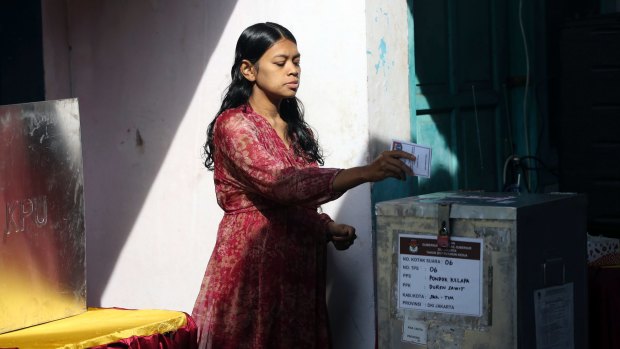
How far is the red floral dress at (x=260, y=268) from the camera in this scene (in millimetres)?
3676

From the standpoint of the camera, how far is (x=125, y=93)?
4.95m

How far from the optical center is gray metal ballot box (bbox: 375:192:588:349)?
115 inches

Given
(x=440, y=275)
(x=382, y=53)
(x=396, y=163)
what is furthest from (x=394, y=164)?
(x=382, y=53)

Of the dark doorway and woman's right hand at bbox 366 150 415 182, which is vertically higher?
the dark doorway

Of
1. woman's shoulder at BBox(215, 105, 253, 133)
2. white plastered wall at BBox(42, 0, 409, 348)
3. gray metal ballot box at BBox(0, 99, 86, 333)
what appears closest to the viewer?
gray metal ballot box at BBox(0, 99, 86, 333)

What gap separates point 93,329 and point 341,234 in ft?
3.10

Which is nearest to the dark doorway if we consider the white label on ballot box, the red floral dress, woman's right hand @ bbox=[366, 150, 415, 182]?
the red floral dress

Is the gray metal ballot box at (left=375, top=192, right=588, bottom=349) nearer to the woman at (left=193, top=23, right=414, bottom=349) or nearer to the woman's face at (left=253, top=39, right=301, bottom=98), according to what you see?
the woman at (left=193, top=23, right=414, bottom=349)

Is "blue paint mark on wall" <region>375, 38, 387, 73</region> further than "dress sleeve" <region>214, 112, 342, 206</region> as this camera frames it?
Yes

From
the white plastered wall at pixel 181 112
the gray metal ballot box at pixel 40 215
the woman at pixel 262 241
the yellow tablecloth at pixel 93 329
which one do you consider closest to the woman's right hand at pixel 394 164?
the woman at pixel 262 241

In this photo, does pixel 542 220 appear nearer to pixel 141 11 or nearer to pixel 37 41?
pixel 141 11

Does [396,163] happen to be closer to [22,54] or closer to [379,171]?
[379,171]

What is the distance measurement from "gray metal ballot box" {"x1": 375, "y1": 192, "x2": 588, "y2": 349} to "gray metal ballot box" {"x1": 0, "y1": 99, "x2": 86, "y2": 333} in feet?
3.98

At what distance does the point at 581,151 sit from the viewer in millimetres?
4484
